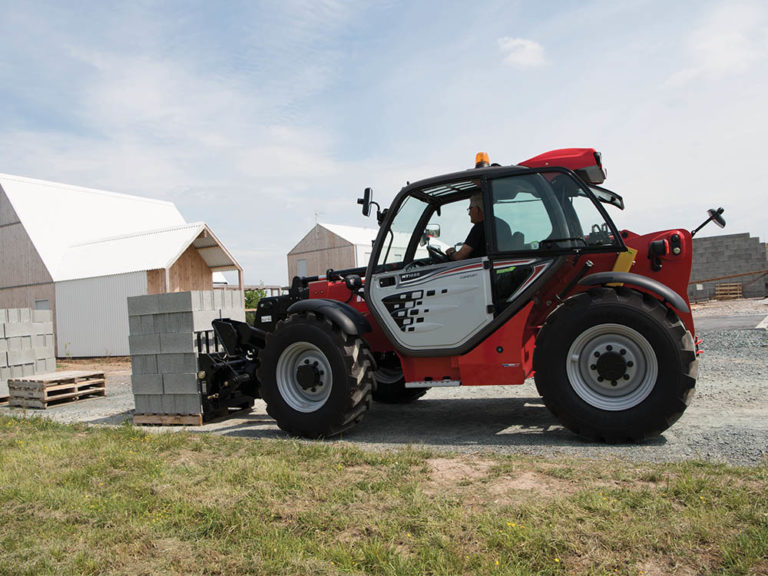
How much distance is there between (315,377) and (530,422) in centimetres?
226

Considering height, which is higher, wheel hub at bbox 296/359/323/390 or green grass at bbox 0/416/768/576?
wheel hub at bbox 296/359/323/390

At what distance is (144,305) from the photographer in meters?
7.85

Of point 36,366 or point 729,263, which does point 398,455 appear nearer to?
point 36,366

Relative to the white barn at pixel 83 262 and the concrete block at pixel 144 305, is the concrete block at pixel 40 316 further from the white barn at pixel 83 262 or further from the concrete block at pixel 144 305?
the white barn at pixel 83 262

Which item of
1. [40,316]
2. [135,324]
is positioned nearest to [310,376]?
[135,324]

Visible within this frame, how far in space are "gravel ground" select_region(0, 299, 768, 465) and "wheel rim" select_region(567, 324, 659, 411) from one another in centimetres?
40

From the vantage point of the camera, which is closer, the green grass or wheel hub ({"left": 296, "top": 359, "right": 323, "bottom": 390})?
the green grass

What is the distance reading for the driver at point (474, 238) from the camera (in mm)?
5922

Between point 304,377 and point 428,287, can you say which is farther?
point 304,377

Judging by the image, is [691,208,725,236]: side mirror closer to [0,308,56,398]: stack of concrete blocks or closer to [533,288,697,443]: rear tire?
[533,288,697,443]: rear tire

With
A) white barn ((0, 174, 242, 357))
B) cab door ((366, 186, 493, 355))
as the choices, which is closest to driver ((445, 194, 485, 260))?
cab door ((366, 186, 493, 355))

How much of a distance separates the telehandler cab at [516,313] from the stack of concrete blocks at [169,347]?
1442mm

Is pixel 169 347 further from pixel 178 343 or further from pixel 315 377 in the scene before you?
pixel 315 377

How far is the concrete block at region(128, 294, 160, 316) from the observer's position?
7.78 meters
